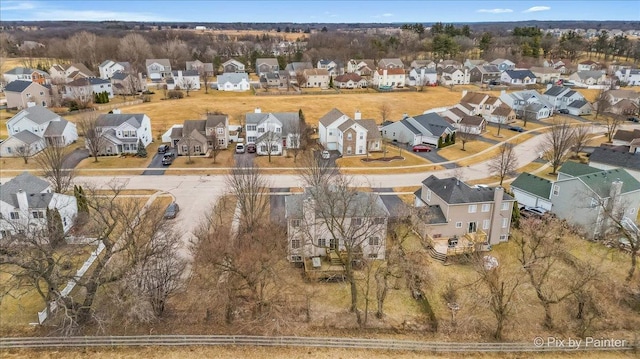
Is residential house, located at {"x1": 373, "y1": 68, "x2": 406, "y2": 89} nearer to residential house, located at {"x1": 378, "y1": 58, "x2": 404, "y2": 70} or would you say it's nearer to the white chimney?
residential house, located at {"x1": 378, "y1": 58, "x2": 404, "y2": 70}

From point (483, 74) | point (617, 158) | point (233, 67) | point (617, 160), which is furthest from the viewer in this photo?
point (233, 67)

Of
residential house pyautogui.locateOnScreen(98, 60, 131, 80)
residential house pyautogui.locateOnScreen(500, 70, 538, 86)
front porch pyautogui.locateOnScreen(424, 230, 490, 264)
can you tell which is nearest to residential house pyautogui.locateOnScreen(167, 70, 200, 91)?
residential house pyautogui.locateOnScreen(98, 60, 131, 80)

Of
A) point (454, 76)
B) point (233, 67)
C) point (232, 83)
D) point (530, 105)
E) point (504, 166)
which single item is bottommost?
point (504, 166)

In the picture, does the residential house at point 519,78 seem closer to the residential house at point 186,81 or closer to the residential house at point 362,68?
the residential house at point 362,68

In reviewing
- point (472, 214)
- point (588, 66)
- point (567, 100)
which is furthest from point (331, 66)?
point (472, 214)

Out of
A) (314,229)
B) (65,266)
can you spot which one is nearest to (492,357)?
(314,229)

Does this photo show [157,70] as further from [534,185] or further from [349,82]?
[534,185]
